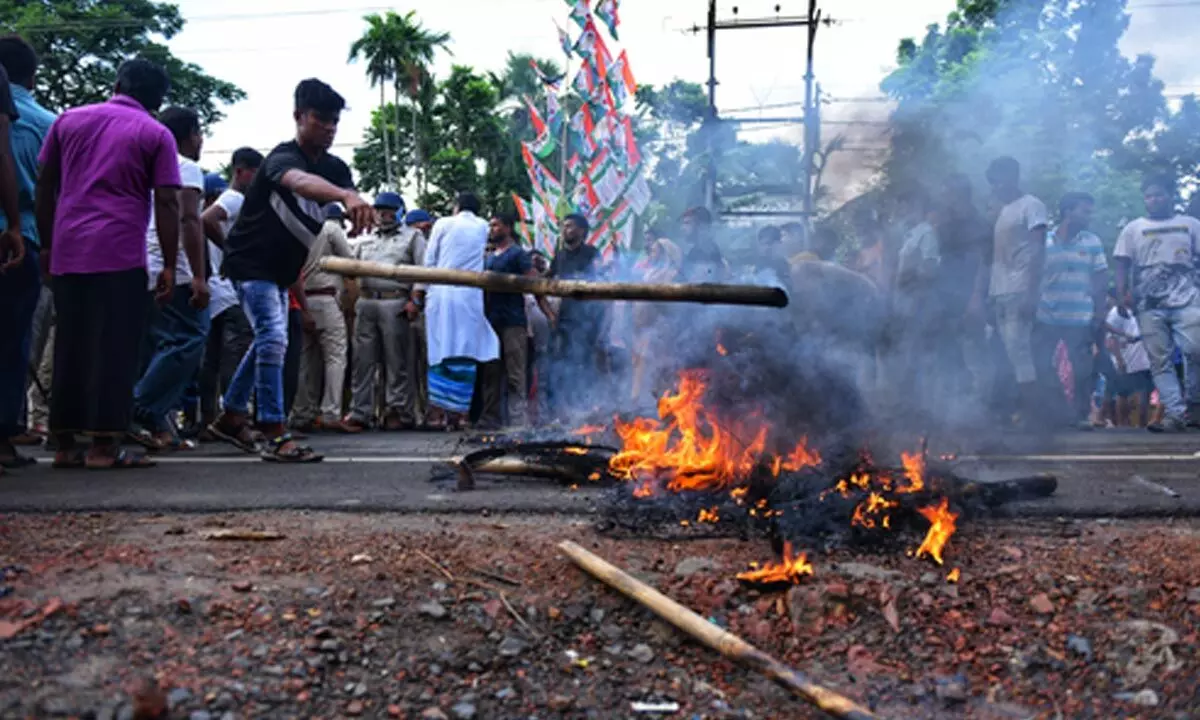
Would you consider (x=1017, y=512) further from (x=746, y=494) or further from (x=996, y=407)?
(x=996, y=407)

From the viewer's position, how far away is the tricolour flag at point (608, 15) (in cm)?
1630

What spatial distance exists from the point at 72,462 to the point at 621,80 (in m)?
12.3

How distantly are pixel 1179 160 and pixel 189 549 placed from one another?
8.66 m

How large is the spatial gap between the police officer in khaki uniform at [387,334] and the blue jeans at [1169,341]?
6741 mm

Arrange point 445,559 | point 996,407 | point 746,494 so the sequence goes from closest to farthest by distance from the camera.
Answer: point 445,559 < point 746,494 < point 996,407

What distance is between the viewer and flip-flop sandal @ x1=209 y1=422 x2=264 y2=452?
647cm

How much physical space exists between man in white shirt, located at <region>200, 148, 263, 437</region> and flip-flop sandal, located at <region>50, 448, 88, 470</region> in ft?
6.54

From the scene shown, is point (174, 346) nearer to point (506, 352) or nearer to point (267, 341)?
point (267, 341)

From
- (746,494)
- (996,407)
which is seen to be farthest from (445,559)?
(996,407)

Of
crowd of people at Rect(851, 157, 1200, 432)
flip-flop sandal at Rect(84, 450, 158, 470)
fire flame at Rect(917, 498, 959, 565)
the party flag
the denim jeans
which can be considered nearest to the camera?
fire flame at Rect(917, 498, 959, 565)

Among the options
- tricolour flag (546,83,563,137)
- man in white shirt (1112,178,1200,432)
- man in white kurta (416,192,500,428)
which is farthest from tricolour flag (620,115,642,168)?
man in white shirt (1112,178,1200,432)

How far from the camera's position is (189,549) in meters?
3.54

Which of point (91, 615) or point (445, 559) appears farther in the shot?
point (445, 559)

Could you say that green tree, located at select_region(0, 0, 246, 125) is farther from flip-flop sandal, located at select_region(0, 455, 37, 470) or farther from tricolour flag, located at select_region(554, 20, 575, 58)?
flip-flop sandal, located at select_region(0, 455, 37, 470)
